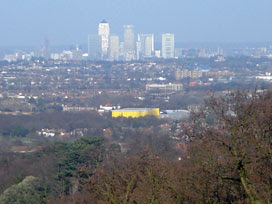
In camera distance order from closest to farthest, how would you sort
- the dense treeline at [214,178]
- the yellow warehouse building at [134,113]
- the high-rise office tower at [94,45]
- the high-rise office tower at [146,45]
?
the dense treeline at [214,178] → the yellow warehouse building at [134,113] → the high-rise office tower at [94,45] → the high-rise office tower at [146,45]

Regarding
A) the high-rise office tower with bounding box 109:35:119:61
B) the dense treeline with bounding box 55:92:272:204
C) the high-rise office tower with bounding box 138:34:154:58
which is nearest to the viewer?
the dense treeline with bounding box 55:92:272:204

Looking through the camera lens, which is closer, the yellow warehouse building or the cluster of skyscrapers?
the yellow warehouse building

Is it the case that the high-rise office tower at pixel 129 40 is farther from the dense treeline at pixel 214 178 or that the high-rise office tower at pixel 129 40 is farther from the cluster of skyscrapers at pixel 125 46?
the dense treeline at pixel 214 178

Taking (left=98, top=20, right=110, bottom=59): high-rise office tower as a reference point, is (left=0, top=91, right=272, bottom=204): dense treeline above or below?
above

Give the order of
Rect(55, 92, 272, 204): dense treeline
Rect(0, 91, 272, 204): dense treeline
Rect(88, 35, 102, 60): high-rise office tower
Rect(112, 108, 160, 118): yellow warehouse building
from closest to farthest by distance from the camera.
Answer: Rect(55, 92, 272, 204): dense treeline
Rect(0, 91, 272, 204): dense treeline
Rect(112, 108, 160, 118): yellow warehouse building
Rect(88, 35, 102, 60): high-rise office tower

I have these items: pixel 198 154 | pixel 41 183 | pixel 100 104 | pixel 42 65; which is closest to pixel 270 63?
pixel 42 65

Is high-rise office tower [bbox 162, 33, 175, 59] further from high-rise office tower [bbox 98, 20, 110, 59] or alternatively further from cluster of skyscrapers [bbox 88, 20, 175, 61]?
high-rise office tower [bbox 98, 20, 110, 59]

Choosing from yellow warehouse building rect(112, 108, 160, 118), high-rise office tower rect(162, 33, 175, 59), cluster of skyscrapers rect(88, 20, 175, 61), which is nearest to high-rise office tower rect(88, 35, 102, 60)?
cluster of skyscrapers rect(88, 20, 175, 61)

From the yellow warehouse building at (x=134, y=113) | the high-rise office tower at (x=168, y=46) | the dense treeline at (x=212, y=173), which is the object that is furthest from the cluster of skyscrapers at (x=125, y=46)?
the dense treeline at (x=212, y=173)

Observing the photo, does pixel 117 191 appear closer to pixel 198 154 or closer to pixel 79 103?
pixel 198 154

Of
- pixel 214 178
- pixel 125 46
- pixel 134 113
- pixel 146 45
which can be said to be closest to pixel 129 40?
pixel 125 46
